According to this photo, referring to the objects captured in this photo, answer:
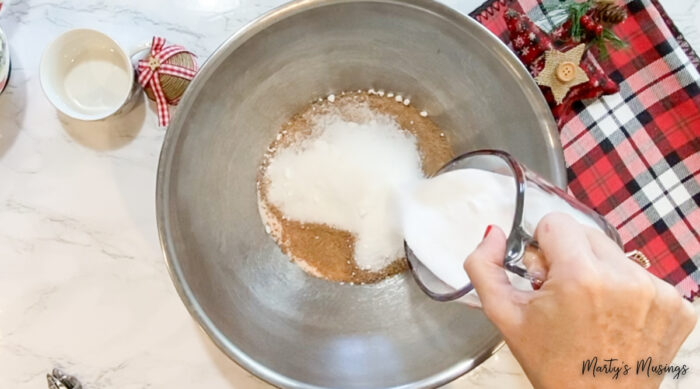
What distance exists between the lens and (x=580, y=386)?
0.52 meters

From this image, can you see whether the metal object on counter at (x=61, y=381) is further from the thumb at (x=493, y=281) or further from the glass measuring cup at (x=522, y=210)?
the thumb at (x=493, y=281)

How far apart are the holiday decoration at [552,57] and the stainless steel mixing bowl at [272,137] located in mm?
88

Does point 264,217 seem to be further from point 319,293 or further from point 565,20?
point 565,20

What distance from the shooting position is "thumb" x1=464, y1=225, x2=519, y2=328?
1.73 feet

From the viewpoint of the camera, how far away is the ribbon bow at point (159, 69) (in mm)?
841

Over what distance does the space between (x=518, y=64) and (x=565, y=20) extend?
17 centimetres

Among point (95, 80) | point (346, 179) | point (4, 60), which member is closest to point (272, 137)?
point (346, 179)

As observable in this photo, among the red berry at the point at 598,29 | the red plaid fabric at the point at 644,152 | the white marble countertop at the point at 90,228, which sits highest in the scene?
the white marble countertop at the point at 90,228

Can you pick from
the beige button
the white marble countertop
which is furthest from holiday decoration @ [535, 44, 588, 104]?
the white marble countertop

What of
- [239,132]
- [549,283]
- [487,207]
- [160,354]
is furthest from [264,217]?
[549,283]

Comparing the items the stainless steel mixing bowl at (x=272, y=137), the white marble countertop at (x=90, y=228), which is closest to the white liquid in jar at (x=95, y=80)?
the white marble countertop at (x=90, y=228)

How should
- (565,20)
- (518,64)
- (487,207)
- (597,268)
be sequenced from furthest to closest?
(565,20), (518,64), (487,207), (597,268)

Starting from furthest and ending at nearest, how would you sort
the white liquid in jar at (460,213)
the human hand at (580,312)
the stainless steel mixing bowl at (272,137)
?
the stainless steel mixing bowl at (272,137) → the white liquid in jar at (460,213) → the human hand at (580,312)

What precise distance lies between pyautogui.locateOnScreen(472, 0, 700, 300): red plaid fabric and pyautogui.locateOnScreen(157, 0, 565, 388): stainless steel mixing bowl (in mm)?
124
